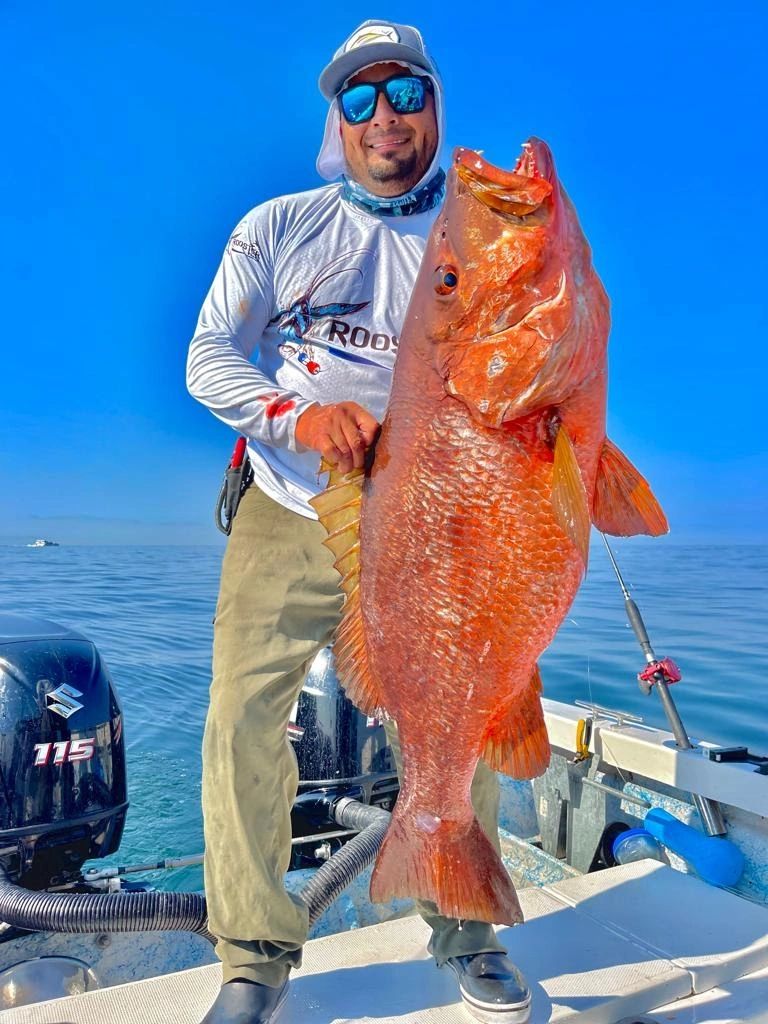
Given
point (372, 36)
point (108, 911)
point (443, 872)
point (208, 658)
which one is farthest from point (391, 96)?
point (208, 658)

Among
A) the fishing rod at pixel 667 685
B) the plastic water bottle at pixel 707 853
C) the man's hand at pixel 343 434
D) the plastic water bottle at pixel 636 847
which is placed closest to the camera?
the man's hand at pixel 343 434

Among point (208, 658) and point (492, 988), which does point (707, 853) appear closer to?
point (492, 988)

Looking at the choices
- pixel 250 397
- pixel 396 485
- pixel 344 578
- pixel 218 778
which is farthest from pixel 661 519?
pixel 218 778

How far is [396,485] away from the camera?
171 cm

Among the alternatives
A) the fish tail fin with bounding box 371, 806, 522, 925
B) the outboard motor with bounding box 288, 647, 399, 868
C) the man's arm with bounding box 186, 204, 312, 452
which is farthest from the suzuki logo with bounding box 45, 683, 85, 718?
the fish tail fin with bounding box 371, 806, 522, 925

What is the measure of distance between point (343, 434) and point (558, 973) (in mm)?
1770

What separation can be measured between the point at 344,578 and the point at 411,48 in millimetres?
1771

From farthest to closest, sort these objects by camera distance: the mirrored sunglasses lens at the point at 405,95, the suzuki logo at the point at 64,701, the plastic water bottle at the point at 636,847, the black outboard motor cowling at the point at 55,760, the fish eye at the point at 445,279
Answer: the plastic water bottle at the point at 636,847, the suzuki logo at the point at 64,701, the black outboard motor cowling at the point at 55,760, the mirrored sunglasses lens at the point at 405,95, the fish eye at the point at 445,279

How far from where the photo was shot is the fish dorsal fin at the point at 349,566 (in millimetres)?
1856

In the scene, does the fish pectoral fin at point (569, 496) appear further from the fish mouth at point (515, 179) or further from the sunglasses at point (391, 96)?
the sunglasses at point (391, 96)

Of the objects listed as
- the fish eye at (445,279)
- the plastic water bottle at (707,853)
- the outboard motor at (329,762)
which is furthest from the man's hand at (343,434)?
the plastic water bottle at (707,853)

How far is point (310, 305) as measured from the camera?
247 centimetres

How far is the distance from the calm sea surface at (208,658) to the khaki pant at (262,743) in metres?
0.84

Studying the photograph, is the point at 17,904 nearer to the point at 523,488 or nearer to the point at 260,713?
the point at 260,713
